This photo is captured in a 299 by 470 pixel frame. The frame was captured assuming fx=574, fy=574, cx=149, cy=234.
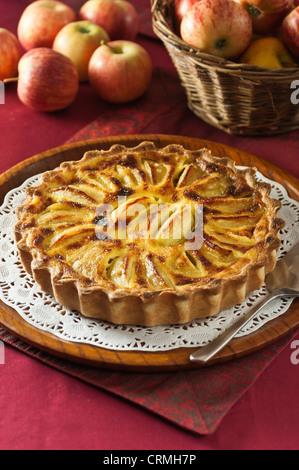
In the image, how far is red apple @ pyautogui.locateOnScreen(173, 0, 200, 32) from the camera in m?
3.14

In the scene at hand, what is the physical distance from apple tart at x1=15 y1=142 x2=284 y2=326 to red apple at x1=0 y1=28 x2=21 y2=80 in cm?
129

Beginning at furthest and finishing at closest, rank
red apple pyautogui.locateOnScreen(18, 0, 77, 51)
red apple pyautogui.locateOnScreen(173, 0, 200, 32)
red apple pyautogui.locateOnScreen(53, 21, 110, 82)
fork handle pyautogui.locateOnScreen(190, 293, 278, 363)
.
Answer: red apple pyautogui.locateOnScreen(18, 0, 77, 51)
red apple pyautogui.locateOnScreen(53, 21, 110, 82)
red apple pyautogui.locateOnScreen(173, 0, 200, 32)
fork handle pyautogui.locateOnScreen(190, 293, 278, 363)

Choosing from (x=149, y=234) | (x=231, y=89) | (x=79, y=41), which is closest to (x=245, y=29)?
(x=231, y=89)

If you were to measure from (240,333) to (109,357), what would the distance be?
0.48 metres

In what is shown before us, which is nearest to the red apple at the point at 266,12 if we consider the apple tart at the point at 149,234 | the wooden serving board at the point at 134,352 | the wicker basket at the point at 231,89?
the wicker basket at the point at 231,89

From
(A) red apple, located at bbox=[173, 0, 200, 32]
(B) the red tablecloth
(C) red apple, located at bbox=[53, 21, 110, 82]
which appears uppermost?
(A) red apple, located at bbox=[173, 0, 200, 32]

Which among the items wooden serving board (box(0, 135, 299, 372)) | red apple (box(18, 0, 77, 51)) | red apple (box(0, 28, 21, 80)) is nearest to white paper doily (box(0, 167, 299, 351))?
wooden serving board (box(0, 135, 299, 372))

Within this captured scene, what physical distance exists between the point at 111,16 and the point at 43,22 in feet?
1.48

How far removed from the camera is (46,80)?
3.33 meters

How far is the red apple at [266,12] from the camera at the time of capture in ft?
9.96

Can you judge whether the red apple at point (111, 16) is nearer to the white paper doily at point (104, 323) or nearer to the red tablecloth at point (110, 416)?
the white paper doily at point (104, 323)

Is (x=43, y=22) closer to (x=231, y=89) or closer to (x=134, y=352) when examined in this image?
(x=231, y=89)

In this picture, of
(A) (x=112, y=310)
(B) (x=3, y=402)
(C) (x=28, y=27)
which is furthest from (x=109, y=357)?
(C) (x=28, y=27)

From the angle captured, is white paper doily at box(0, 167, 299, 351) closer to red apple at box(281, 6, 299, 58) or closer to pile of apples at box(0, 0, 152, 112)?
red apple at box(281, 6, 299, 58)
